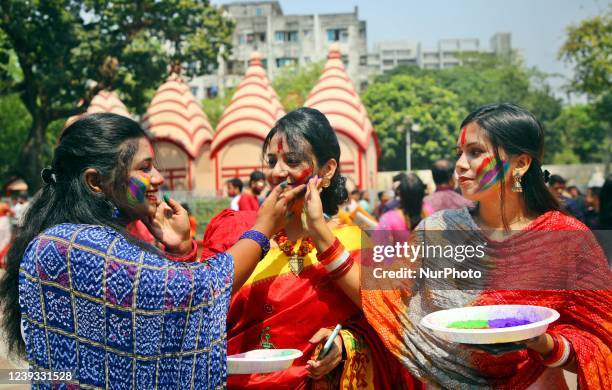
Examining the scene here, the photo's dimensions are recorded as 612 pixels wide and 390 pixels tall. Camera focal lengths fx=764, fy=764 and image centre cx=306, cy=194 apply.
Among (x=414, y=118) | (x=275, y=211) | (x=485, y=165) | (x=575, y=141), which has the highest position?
(x=485, y=165)

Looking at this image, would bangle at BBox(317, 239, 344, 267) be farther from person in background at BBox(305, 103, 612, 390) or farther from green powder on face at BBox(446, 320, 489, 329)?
green powder on face at BBox(446, 320, 489, 329)

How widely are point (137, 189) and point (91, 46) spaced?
56.0 feet

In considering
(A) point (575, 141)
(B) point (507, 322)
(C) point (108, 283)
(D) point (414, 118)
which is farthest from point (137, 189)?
(A) point (575, 141)

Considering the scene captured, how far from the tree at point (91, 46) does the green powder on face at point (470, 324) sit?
1703 centimetres

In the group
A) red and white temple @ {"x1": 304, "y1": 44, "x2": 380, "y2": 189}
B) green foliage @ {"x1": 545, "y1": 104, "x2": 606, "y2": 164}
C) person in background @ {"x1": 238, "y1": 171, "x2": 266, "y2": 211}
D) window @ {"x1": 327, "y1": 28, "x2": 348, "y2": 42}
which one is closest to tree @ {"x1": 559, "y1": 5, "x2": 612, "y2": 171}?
red and white temple @ {"x1": 304, "y1": 44, "x2": 380, "y2": 189}

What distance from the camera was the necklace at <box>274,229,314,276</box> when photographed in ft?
9.86

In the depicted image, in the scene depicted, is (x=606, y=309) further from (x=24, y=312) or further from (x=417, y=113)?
(x=417, y=113)

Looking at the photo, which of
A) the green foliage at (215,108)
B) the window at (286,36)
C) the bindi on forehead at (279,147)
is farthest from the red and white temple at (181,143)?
the window at (286,36)

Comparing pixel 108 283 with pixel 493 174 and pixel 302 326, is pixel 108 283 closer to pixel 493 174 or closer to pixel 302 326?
pixel 302 326

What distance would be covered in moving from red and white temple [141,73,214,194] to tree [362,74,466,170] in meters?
22.2

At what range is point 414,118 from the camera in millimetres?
47875

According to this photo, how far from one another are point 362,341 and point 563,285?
0.78 metres

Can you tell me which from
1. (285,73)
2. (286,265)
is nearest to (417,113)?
(285,73)

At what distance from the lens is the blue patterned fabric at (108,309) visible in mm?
2227
